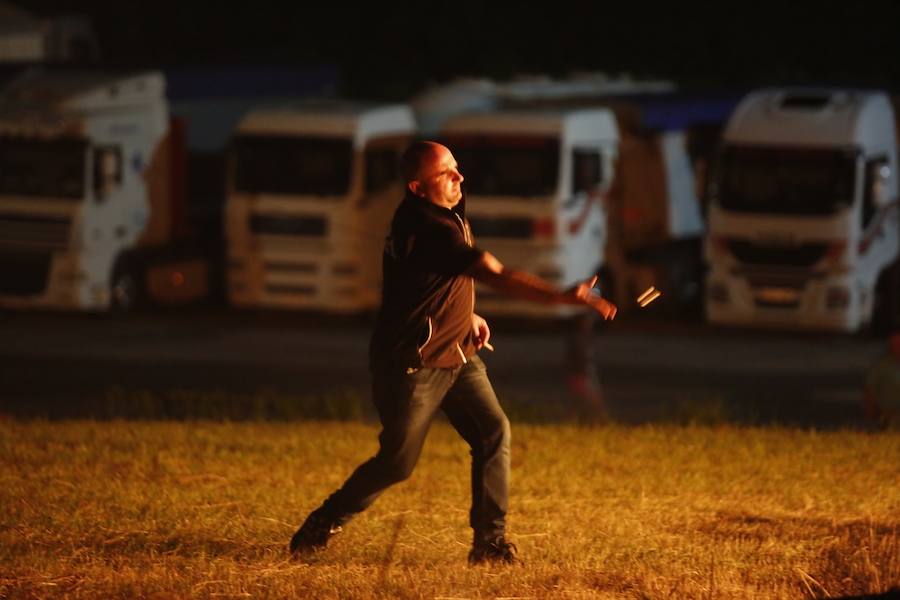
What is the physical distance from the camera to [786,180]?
23125 mm

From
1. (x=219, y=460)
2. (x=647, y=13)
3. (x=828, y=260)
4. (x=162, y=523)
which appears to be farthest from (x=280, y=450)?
(x=647, y=13)

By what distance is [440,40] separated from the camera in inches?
1933

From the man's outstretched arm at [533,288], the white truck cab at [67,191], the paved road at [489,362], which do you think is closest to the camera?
the man's outstretched arm at [533,288]

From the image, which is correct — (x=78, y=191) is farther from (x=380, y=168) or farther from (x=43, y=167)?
(x=380, y=168)

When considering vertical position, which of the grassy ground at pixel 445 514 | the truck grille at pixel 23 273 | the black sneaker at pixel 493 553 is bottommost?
the truck grille at pixel 23 273

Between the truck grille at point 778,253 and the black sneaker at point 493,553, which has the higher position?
the black sneaker at point 493,553

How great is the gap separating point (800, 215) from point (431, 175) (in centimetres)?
1552

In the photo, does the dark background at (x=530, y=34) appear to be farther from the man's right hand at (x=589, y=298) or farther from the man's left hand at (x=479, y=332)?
the man's right hand at (x=589, y=298)

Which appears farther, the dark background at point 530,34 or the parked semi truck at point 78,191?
the dark background at point 530,34

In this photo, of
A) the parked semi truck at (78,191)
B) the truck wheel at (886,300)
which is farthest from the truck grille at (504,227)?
the truck wheel at (886,300)

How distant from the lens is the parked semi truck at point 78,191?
23.5 metres

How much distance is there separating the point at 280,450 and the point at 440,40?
124 feet

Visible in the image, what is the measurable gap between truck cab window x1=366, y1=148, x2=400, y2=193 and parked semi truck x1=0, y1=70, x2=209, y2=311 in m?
2.94

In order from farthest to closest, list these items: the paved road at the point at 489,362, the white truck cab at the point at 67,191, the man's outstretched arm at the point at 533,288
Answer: the white truck cab at the point at 67,191 < the paved road at the point at 489,362 < the man's outstretched arm at the point at 533,288
